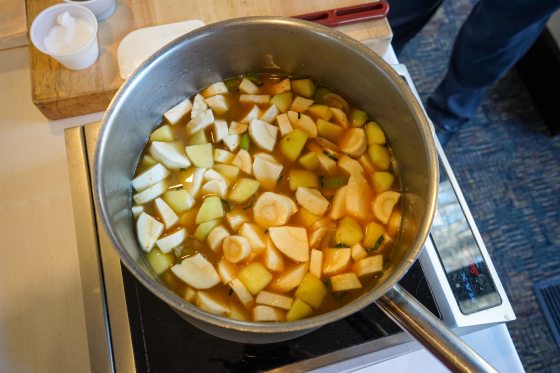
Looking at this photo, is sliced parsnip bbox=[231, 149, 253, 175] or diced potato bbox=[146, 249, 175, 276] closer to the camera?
diced potato bbox=[146, 249, 175, 276]

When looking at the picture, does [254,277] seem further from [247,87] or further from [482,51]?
[482,51]

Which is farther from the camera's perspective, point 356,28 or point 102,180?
point 356,28

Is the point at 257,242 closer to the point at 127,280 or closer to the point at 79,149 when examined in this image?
the point at 127,280

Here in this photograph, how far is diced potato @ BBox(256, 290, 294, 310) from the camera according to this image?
0.84 metres

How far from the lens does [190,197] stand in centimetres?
94

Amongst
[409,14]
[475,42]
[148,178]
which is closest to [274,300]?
[148,178]

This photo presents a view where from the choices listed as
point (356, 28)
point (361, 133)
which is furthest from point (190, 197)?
point (356, 28)

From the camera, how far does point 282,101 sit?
104 cm

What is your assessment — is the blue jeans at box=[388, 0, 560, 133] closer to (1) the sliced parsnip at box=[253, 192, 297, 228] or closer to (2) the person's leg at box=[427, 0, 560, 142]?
(2) the person's leg at box=[427, 0, 560, 142]

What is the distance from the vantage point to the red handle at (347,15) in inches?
47.3

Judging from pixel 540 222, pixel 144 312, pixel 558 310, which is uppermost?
pixel 144 312

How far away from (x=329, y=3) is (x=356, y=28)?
4.7 inches

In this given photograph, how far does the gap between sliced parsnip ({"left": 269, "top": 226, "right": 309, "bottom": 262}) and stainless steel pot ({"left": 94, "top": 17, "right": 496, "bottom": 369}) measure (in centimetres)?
14

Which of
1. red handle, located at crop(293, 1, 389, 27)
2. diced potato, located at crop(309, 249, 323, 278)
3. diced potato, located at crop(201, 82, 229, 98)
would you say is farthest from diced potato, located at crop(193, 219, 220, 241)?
red handle, located at crop(293, 1, 389, 27)
